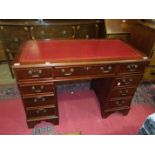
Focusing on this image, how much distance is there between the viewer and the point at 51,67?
1201mm

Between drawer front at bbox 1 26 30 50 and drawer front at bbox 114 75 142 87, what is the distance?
55.2 inches

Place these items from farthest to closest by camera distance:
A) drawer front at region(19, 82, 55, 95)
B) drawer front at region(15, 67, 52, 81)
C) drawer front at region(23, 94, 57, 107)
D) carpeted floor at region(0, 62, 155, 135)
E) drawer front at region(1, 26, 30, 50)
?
drawer front at region(1, 26, 30, 50) → carpeted floor at region(0, 62, 155, 135) → drawer front at region(23, 94, 57, 107) → drawer front at region(19, 82, 55, 95) → drawer front at region(15, 67, 52, 81)

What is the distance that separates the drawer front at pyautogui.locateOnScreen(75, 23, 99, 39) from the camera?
2112mm

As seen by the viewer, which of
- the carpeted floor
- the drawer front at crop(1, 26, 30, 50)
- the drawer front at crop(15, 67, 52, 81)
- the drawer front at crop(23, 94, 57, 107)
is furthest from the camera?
the drawer front at crop(1, 26, 30, 50)

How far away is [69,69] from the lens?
1.25m

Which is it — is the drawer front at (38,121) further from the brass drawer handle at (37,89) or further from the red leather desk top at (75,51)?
the red leather desk top at (75,51)

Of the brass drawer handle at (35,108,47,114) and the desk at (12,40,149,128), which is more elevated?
the desk at (12,40,149,128)

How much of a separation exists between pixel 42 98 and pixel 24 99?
167mm

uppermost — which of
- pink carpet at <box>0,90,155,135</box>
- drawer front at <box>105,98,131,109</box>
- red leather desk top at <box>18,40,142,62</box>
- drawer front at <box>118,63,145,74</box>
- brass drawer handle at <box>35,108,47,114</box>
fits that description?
red leather desk top at <box>18,40,142,62</box>

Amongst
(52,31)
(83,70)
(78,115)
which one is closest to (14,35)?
(52,31)

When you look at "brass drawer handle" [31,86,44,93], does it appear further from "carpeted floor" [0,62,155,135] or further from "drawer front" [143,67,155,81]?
"drawer front" [143,67,155,81]

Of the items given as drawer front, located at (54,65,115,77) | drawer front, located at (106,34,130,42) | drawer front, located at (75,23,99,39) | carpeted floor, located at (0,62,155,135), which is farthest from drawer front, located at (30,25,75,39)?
drawer front, located at (54,65,115,77)

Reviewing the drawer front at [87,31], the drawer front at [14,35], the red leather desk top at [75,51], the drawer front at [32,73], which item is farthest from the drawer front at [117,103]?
the drawer front at [14,35]
